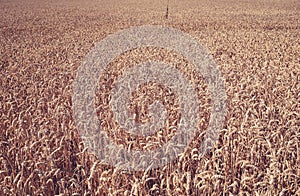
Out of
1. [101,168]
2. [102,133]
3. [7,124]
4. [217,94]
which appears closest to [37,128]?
[7,124]

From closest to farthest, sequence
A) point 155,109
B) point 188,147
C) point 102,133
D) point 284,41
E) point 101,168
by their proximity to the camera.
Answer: point 101,168 < point 188,147 < point 102,133 < point 155,109 < point 284,41

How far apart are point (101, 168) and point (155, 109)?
2318 millimetres

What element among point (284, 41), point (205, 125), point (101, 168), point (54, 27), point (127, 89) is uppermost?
point (54, 27)

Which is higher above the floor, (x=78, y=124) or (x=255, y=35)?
(x=255, y=35)

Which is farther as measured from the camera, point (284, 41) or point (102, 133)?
point (284, 41)

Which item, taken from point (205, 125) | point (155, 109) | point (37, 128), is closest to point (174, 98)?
point (155, 109)

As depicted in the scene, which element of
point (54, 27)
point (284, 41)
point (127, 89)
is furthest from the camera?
point (54, 27)

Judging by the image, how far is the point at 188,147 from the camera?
5.04m

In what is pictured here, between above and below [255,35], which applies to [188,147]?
below

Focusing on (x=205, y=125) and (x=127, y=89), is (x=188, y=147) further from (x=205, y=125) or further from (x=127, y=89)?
(x=127, y=89)

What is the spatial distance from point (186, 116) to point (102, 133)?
5.33 ft

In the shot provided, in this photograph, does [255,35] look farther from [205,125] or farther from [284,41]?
[205,125]

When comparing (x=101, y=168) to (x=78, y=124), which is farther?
(x=78, y=124)

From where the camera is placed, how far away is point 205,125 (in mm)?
5871
